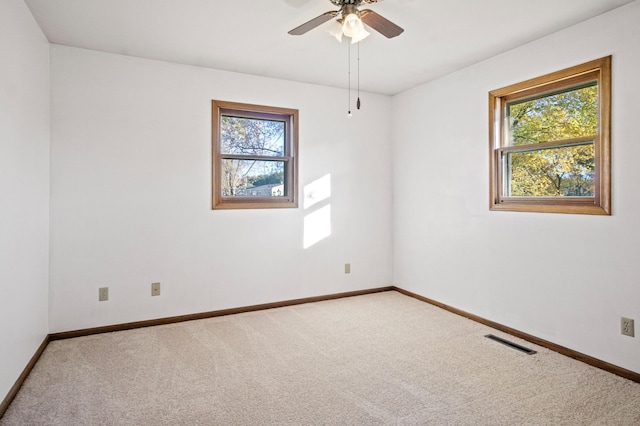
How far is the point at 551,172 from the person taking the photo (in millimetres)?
3174

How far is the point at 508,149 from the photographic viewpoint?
347cm

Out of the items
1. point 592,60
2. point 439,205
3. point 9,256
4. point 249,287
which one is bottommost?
point 249,287

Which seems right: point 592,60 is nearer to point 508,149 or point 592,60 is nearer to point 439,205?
point 508,149

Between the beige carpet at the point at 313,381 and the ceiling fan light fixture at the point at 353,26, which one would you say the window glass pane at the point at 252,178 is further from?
the ceiling fan light fixture at the point at 353,26

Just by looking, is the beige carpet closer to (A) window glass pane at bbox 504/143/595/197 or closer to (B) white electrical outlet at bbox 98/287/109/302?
(B) white electrical outlet at bbox 98/287/109/302

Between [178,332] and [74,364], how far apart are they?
83 cm

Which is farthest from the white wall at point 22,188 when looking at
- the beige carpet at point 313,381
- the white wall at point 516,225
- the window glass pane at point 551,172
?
the window glass pane at point 551,172

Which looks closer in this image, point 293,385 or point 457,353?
point 293,385

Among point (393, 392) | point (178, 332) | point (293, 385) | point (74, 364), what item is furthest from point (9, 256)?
point (393, 392)

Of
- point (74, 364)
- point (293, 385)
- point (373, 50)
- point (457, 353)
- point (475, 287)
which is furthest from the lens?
point (475, 287)

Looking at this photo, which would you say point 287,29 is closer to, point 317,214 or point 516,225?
point 317,214

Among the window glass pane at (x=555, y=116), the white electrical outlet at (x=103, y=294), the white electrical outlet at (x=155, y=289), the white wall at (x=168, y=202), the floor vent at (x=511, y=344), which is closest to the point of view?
the window glass pane at (x=555, y=116)

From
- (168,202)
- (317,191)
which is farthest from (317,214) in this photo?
(168,202)

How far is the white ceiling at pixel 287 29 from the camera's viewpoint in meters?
2.59
